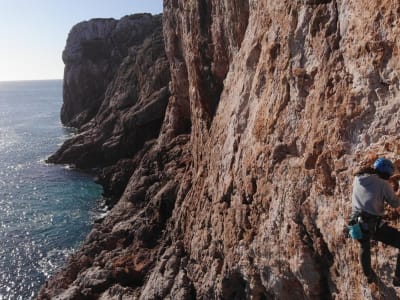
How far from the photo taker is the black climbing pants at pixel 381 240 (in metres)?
8.38

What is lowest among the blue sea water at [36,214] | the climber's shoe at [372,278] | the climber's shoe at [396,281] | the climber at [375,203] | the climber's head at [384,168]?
the blue sea water at [36,214]

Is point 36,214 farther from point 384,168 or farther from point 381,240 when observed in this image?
point 384,168

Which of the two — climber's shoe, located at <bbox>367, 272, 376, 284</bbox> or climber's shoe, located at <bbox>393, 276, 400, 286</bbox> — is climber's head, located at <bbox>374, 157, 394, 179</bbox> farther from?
climber's shoe, located at <bbox>367, 272, 376, 284</bbox>

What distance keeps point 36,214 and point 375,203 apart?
41.3 meters

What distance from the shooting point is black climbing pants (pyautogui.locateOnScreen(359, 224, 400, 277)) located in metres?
8.38

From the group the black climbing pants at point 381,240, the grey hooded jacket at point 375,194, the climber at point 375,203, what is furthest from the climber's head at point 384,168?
the black climbing pants at point 381,240

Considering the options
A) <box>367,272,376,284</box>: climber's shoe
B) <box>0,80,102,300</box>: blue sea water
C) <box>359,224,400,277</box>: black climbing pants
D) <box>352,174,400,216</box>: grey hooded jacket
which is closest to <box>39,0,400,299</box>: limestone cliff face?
<box>367,272,376,284</box>: climber's shoe

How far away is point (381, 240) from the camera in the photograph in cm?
853

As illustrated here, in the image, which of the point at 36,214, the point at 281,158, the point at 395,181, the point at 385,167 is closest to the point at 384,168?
the point at 385,167

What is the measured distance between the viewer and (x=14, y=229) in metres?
40.5

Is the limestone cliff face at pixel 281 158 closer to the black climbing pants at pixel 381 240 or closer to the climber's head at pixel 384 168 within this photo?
the black climbing pants at pixel 381 240

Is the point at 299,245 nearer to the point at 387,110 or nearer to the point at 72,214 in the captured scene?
the point at 387,110

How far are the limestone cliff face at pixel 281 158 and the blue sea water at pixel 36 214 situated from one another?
957 cm

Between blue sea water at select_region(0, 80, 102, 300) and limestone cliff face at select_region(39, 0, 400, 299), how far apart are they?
9.57 metres
